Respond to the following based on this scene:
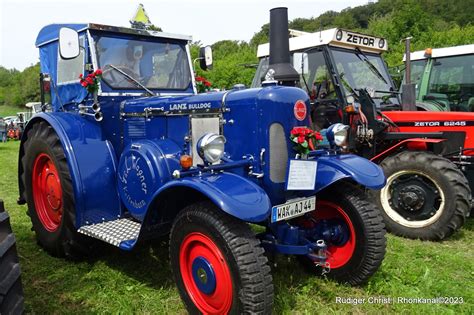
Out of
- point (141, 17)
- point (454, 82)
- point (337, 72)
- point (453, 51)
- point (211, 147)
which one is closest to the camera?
point (211, 147)

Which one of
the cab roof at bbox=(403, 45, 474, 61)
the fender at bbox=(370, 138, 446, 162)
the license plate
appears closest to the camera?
the license plate

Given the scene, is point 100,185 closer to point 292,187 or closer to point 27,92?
point 292,187

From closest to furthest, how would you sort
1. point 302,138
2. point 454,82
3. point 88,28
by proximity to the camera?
point 302,138 < point 88,28 < point 454,82

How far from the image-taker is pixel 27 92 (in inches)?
1876

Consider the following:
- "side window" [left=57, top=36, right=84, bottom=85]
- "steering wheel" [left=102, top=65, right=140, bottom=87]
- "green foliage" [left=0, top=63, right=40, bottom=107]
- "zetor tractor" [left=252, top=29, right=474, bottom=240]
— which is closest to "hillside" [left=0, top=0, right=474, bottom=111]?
"green foliage" [left=0, top=63, right=40, bottom=107]

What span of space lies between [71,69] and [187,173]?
2.15 metres

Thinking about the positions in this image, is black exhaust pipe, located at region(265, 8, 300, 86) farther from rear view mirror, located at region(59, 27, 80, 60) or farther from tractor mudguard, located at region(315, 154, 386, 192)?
rear view mirror, located at region(59, 27, 80, 60)

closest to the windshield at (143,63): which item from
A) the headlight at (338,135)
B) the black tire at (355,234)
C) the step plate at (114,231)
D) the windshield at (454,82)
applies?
the step plate at (114,231)

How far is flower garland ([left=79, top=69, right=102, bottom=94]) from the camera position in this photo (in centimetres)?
367

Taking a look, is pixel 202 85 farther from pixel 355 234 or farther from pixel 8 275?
pixel 8 275

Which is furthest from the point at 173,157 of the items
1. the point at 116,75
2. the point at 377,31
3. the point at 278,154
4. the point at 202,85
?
the point at 377,31

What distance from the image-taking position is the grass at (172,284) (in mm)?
3076

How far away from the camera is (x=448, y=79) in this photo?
23.7 ft

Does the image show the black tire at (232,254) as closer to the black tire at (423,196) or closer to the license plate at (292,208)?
the license plate at (292,208)
